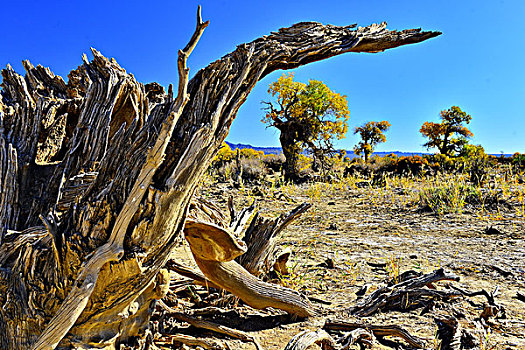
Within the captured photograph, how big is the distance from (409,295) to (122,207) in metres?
2.88

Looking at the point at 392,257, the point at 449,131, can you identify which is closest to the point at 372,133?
the point at 449,131

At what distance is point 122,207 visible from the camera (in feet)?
6.59

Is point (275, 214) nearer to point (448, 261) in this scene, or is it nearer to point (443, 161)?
point (448, 261)

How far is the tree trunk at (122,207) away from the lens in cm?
199

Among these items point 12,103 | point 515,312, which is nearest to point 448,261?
point 515,312

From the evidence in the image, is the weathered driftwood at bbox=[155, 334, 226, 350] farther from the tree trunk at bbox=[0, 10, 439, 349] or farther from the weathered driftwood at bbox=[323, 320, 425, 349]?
the weathered driftwood at bbox=[323, 320, 425, 349]

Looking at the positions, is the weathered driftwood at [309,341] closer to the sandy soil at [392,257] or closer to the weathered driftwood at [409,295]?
the sandy soil at [392,257]

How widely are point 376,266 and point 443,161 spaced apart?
15.6 metres

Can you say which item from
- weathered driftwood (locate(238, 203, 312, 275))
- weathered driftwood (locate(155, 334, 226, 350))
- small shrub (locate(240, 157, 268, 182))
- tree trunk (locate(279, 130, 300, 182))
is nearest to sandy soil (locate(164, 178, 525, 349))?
weathered driftwood (locate(155, 334, 226, 350))

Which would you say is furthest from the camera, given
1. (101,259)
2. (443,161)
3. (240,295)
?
(443,161)

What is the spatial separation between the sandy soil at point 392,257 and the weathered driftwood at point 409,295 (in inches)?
3.0

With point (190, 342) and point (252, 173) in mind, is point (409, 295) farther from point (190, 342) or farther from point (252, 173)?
point (252, 173)

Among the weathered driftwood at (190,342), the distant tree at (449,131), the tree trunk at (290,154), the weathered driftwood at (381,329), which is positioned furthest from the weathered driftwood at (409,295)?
the distant tree at (449,131)

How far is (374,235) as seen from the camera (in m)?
6.55
